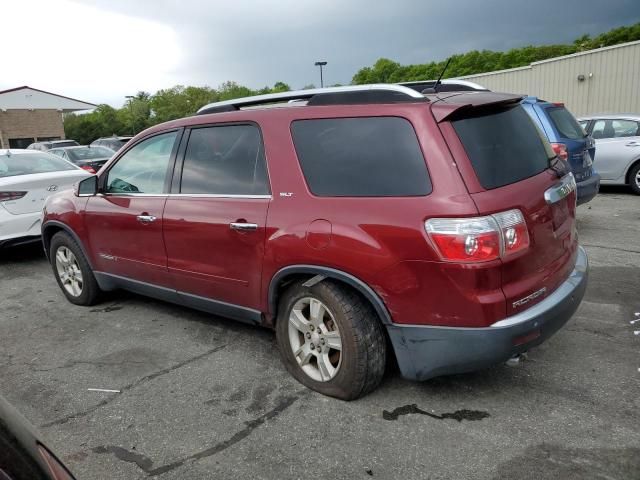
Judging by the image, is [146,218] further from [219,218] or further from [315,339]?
[315,339]

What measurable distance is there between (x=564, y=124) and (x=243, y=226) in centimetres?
581

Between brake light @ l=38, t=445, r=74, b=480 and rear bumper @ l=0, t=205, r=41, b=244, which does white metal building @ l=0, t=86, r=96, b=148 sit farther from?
brake light @ l=38, t=445, r=74, b=480

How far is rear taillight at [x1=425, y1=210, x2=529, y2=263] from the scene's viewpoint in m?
2.63

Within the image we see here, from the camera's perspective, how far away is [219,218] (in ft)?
11.9

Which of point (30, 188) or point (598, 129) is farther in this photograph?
point (598, 129)

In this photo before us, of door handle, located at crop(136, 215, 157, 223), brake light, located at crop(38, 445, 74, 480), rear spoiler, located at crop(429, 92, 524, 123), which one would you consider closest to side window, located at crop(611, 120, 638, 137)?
rear spoiler, located at crop(429, 92, 524, 123)

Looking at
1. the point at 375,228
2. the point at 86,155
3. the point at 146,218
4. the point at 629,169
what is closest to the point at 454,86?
the point at 375,228

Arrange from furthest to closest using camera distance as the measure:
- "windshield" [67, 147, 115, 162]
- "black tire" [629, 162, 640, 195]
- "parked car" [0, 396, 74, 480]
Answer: "windshield" [67, 147, 115, 162] < "black tire" [629, 162, 640, 195] < "parked car" [0, 396, 74, 480]

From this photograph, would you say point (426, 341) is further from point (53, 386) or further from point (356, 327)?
point (53, 386)

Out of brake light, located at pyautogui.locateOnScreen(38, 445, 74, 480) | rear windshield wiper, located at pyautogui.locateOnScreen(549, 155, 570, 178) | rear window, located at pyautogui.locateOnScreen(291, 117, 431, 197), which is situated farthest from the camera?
rear windshield wiper, located at pyautogui.locateOnScreen(549, 155, 570, 178)

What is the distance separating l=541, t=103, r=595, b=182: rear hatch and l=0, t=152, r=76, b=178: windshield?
22.9 feet

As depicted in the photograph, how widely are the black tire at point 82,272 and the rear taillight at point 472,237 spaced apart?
3655 millimetres

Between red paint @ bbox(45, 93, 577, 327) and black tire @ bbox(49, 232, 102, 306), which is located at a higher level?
red paint @ bbox(45, 93, 577, 327)

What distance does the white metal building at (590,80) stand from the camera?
17.9 m
